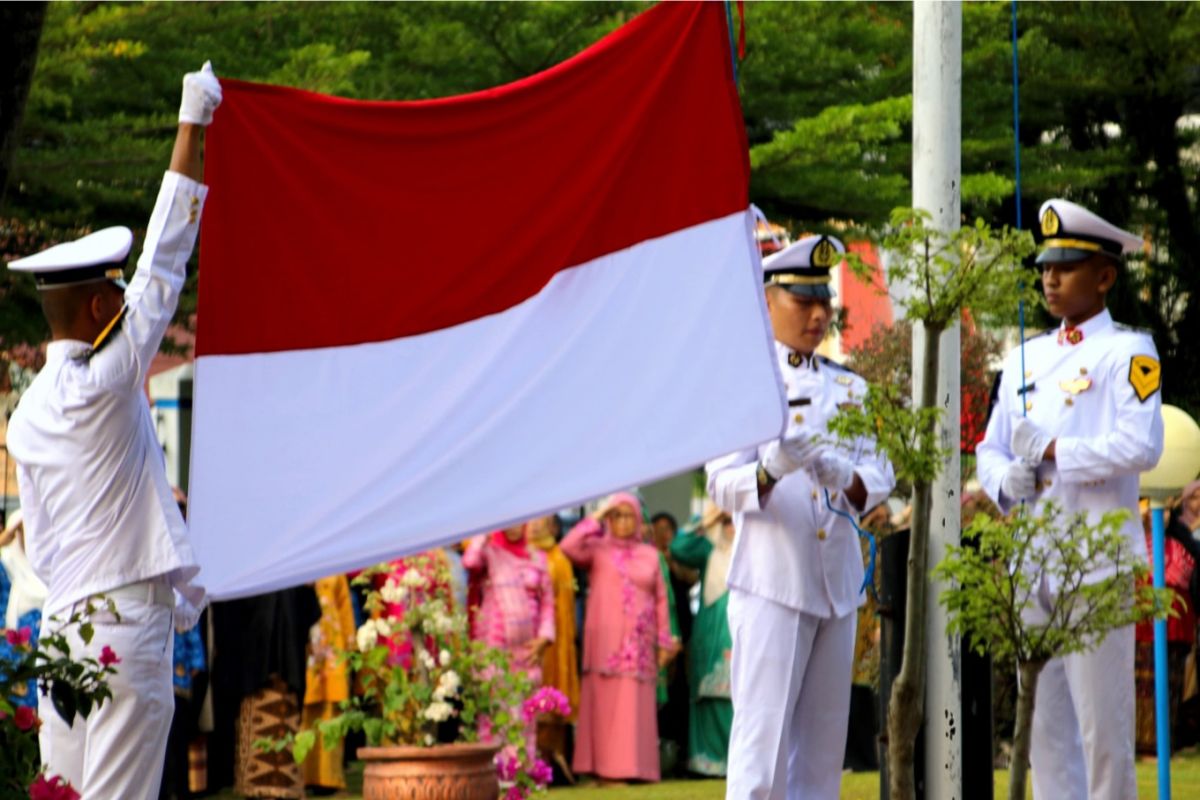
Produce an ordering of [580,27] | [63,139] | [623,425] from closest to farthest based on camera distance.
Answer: [623,425] → [63,139] → [580,27]

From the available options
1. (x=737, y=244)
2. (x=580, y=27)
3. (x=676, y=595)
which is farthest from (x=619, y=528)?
(x=737, y=244)

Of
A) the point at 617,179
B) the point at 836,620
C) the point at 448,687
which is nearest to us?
the point at 617,179

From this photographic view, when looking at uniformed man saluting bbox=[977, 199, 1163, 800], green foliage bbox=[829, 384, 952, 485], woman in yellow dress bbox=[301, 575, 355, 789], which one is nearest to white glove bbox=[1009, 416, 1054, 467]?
uniformed man saluting bbox=[977, 199, 1163, 800]

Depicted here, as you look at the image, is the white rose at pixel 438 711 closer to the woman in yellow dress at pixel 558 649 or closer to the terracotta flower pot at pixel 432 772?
the terracotta flower pot at pixel 432 772

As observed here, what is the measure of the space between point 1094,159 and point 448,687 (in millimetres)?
8974

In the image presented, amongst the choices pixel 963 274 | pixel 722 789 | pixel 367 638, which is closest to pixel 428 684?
pixel 367 638

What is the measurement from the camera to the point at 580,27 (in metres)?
15.2

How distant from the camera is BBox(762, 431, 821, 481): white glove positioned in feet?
24.2

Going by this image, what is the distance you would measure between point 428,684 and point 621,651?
4.95 meters

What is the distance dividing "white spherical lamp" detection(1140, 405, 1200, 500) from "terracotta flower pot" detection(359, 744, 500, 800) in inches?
140

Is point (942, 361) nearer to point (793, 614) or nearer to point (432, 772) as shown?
point (793, 614)

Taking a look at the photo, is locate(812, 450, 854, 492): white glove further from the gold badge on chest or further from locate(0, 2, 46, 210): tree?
locate(0, 2, 46, 210): tree

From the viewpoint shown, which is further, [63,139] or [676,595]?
[676,595]

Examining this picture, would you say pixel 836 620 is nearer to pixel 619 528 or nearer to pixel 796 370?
pixel 796 370
